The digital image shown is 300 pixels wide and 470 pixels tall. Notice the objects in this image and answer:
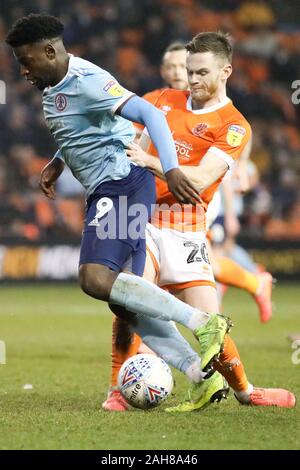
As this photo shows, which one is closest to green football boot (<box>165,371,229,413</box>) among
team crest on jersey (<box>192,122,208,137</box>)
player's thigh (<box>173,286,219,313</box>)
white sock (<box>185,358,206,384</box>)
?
white sock (<box>185,358,206,384</box>)

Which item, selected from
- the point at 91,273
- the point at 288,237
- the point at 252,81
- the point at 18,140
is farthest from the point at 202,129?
the point at 252,81

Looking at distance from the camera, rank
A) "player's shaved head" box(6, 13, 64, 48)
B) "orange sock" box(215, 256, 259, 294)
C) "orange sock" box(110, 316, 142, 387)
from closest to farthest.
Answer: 1. "player's shaved head" box(6, 13, 64, 48)
2. "orange sock" box(110, 316, 142, 387)
3. "orange sock" box(215, 256, 259, 294)

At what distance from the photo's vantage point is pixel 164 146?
4.74 metres

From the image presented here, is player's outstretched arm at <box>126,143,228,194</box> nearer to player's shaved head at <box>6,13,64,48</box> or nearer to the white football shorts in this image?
the white football shorts

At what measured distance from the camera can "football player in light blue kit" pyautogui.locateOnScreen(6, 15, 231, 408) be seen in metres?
4.82

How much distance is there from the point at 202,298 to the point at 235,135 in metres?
0.94

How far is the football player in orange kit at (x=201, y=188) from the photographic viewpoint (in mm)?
5426

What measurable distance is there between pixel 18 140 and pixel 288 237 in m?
5.11

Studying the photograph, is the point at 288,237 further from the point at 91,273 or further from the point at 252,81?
the point at 91,273

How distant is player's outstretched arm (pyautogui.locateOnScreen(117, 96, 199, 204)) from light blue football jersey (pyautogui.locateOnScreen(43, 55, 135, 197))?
0.13 metres

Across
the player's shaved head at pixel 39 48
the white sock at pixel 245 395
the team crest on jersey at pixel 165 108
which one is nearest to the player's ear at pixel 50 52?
the player's shaved head at pixel 39 48

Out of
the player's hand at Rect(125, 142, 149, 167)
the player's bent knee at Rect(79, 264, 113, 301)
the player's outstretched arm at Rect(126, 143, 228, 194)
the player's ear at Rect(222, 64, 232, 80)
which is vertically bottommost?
the player's bent knee at Rect(79, 264, 113, 301)

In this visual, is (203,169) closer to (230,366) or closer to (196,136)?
(196,136)

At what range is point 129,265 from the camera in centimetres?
520
